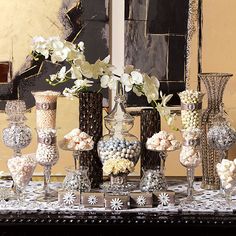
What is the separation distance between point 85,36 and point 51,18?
0.50ft

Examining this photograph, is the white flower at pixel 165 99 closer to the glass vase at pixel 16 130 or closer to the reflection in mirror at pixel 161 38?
the reflection in mirror at pixel 161 38

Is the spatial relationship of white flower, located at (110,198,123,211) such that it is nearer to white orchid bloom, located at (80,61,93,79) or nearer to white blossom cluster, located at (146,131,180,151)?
white blossom cluster, located at (146,131,180,151)

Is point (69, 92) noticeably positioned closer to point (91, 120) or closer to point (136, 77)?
point (91, 120)

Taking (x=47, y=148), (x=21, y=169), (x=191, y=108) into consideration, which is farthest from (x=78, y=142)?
(x=191, y=108)

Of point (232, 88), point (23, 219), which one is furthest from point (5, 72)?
point (232, 88)

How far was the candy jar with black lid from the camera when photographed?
2379mm

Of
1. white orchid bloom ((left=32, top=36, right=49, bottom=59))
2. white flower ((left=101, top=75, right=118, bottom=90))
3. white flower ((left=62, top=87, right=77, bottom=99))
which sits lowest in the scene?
white flower ((left=62, top=87, right=77, bottom=99))

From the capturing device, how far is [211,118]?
8.30 feet

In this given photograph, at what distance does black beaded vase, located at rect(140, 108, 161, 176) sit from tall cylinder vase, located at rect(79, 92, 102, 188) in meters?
A: 0.16

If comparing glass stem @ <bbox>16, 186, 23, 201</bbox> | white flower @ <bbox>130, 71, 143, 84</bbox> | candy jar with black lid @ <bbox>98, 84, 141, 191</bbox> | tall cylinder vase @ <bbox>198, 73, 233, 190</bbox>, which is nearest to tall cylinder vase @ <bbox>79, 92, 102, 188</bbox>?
candy jar with black lid @ <bbox>98, 84, 141, 191</bbox>

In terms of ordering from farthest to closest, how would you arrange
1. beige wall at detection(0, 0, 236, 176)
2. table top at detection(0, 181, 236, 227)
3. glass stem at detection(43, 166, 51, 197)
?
beige wall at detection(0, 0, 236, 176) < glass stem at detection(43, 166, 51, 197) < table top at detection(0, 181, 236, 227)

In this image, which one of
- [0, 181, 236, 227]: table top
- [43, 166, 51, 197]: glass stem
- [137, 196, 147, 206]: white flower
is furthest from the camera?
[43, 166, 51, 197]: glass stem

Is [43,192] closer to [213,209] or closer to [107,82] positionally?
[107,82]

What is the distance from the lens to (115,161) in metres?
2.39
